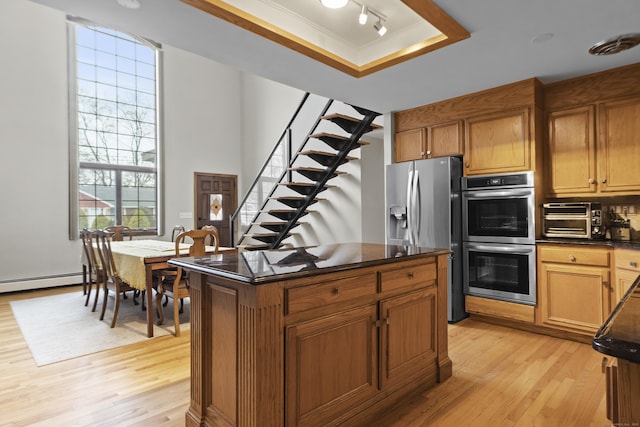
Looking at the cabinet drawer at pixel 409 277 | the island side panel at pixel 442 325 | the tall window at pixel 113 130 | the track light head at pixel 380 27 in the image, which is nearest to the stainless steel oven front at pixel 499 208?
the island side panel at pixel 442 325

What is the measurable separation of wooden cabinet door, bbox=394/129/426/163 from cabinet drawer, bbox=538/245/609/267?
5.43ft

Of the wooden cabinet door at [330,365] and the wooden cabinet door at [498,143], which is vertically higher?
the wooden cabinet door at [498,143]

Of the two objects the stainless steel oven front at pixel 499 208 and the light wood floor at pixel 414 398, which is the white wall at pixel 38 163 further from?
the light wood floor at pixel 414 398

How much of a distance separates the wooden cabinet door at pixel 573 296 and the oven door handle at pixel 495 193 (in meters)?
0.68

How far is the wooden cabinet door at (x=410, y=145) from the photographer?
426cm

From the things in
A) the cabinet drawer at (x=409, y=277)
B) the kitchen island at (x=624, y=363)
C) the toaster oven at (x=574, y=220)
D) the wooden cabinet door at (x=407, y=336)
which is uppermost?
the toaster oven at (x=574, y=220)

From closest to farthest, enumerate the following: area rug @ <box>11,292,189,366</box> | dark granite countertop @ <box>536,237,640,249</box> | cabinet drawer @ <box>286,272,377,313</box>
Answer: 1. cabinet drawer @ <box>286,272,377,313</box>
2. dark granite countertop @ <box>536,237,640,249</box>
3. area rug @ <box>11,292,189,366</box>

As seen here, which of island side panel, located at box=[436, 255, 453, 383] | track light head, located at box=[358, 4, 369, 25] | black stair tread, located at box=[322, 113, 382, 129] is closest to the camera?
island side panel, located at box=[436, 255, 453, 383]

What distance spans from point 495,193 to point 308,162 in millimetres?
3536

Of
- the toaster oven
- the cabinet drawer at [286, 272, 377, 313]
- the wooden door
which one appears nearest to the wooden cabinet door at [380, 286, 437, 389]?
the cabinet drawer at [286, 272, 377, 313]

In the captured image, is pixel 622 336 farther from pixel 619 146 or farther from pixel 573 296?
pixel 619 146

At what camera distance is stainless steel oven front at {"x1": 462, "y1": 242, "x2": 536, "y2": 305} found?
3424 mm

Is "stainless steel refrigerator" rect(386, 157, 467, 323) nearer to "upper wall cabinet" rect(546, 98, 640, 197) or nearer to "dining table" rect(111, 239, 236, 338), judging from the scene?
"upper wall cabinet" rect(546, 98, 640, 197)

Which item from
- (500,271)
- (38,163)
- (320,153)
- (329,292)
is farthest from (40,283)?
(500,271)
